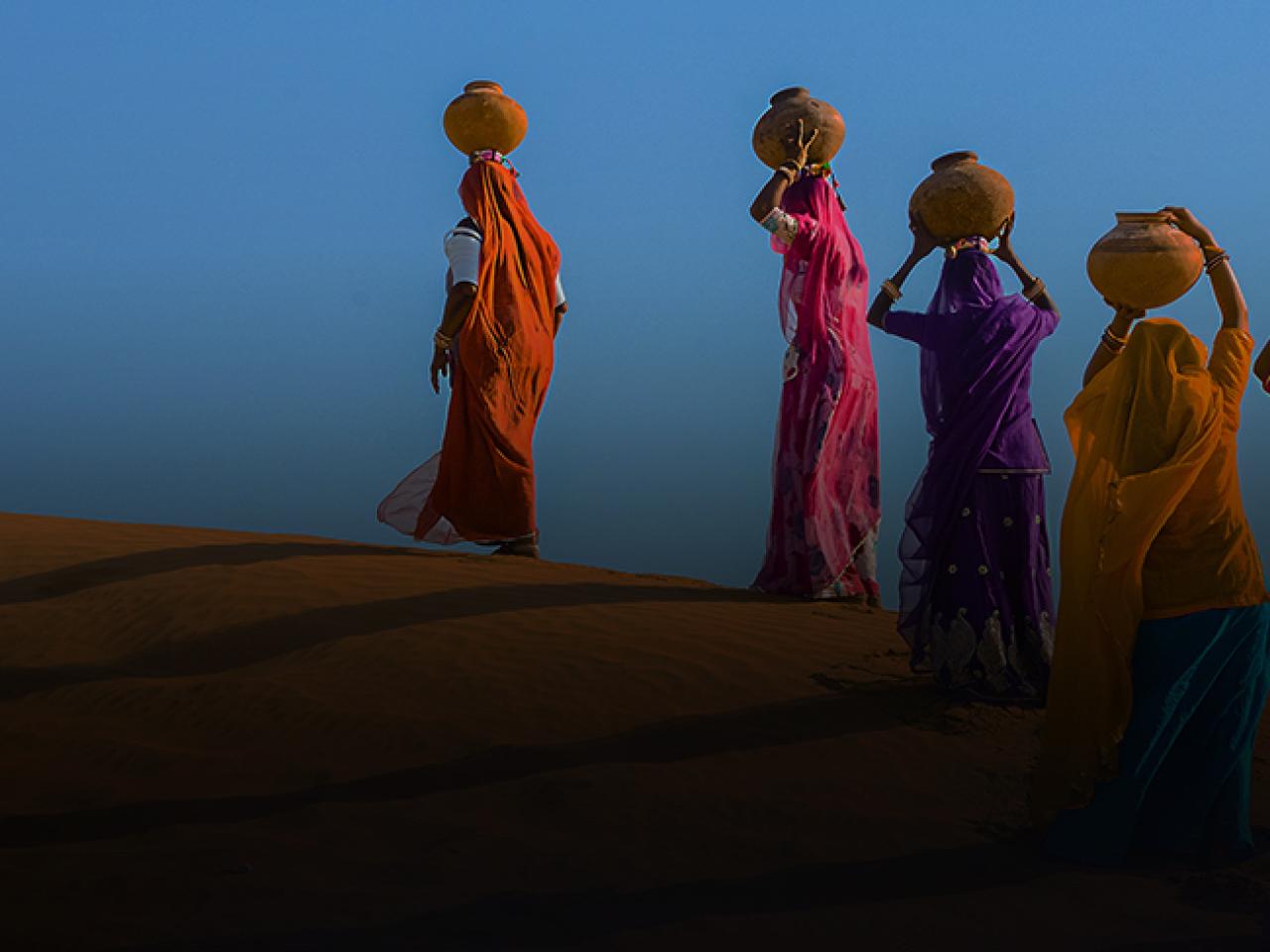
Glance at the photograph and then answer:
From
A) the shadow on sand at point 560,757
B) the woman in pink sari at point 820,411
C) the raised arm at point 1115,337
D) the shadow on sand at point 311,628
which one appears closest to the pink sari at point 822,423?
the woman in pink sari at point 820,411

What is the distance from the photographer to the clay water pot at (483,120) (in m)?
10.6

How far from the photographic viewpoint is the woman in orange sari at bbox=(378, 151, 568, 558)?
1061 centimetres

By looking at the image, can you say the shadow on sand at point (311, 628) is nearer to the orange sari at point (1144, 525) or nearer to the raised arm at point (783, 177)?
the raised arm at point (783, 177)

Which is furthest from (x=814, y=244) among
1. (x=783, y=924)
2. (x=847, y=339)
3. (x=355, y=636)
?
(x=783, y=924)

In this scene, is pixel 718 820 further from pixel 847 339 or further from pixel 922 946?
pixel 847 339

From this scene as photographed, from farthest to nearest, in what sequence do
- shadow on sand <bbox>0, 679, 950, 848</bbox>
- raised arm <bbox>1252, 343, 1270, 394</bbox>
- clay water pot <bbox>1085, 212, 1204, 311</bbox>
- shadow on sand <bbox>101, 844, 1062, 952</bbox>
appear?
raised arm <bbox>1252, 343, 1270, 394</bbox>
shadow on sand <bbox>0, 679, 950, 848</bbox>
clay water pot <bbox>1085, 212, 1204, 311</bbox>
shadow on sand <bbox>101, 844, 1062, 952</bbox>

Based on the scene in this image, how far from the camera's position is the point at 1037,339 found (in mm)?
7391

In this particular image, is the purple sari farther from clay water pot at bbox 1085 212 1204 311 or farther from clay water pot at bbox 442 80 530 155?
clay water pot at bbox 442 80 530 155

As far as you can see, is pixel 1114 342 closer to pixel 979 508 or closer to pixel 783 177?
pixel 979 508

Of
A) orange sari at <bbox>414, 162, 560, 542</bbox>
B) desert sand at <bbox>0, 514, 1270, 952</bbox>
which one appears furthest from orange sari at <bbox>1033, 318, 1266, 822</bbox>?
orange sari at <bbox>414, 162, 560, 542</bbox>

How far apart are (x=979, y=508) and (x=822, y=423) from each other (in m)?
2.71

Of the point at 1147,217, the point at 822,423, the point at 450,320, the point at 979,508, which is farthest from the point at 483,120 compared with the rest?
the point at 1147,217

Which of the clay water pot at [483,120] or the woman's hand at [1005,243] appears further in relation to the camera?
the clay water pot at [483,120]

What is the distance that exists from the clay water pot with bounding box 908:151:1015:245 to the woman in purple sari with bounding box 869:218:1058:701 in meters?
0.12
